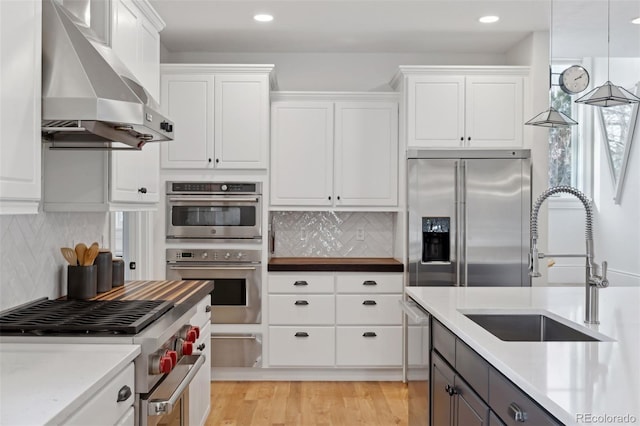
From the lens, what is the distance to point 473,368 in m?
1.87

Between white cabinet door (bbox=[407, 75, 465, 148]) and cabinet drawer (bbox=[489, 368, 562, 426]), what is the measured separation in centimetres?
277

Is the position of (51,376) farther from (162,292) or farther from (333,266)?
(333,266)

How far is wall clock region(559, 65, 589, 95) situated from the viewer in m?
3.25

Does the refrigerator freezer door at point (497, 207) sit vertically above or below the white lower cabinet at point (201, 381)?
above

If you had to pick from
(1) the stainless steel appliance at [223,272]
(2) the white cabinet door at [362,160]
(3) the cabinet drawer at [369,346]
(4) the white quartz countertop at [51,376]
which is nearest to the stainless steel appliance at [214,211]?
(1) the stainless steel appliance at [223,272]

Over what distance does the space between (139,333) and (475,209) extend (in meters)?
2.90

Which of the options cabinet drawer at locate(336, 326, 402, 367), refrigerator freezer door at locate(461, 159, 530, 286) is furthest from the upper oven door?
refrigerator freezer door at locate(461, 159, 530, 286)

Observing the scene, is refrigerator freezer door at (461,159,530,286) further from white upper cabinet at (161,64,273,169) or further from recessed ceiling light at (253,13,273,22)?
recessed ceiling light at (253,13,273,22)

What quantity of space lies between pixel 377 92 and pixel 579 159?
8.10ft

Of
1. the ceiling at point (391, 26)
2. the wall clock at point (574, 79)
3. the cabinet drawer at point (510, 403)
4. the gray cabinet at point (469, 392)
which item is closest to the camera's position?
the cabinet drawer at point (510, 403)

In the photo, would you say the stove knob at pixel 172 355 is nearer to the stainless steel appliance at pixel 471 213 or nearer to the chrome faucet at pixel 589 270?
the chrome faucet at pixel 589 270

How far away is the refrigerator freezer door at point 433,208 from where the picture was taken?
4.13 meters

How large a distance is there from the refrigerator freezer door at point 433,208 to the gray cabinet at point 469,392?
1.69m

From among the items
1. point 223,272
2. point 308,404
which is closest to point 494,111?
point 223,272
